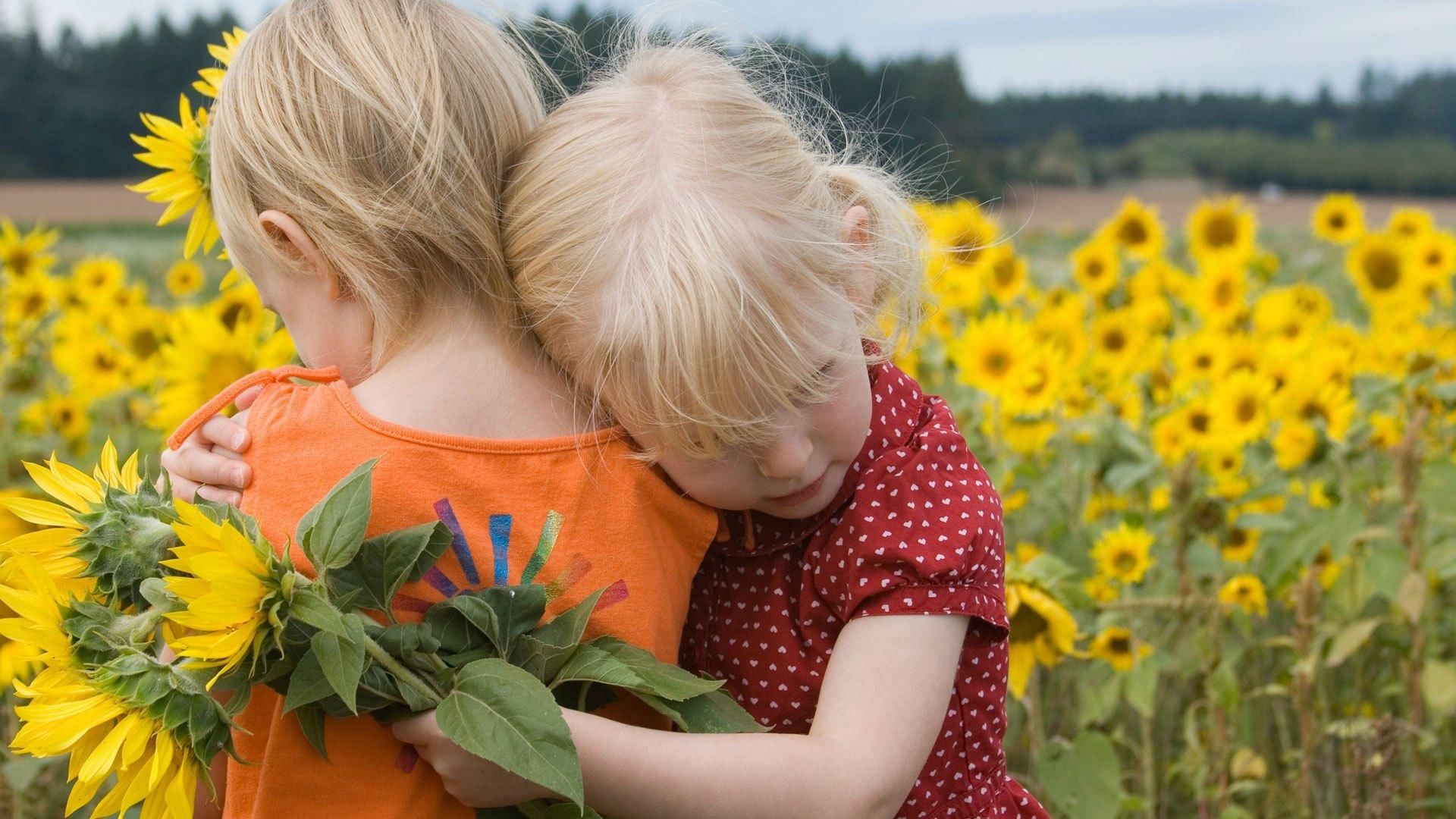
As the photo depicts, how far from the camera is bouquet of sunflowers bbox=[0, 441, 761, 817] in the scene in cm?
88

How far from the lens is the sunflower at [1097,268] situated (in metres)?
3.58

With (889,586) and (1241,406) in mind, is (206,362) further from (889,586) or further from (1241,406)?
(1241,406)

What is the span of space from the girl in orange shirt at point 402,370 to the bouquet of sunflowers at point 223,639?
0.19 ft

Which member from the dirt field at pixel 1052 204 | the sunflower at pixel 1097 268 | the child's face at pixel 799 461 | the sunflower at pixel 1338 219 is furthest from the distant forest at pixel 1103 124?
the child's face at pixel 799 461

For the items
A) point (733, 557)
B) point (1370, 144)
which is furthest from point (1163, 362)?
point (1370, 144)

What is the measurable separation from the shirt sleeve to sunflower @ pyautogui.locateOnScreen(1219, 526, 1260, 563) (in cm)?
117

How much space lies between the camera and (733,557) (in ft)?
4.13

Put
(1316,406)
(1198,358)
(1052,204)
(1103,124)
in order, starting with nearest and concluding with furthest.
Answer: (1316,406) < (1198,358) < (1052,204) < (1103,124)

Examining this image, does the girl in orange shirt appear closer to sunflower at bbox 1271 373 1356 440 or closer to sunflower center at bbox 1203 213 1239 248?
sunflower at bbox 1271 373 1356 440

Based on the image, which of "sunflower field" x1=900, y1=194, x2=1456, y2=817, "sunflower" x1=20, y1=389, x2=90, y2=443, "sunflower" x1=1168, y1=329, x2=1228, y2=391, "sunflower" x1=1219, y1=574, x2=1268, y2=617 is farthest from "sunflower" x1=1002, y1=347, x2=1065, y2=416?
"sunflower" x1=20, y1=389, x2=90, y2=443

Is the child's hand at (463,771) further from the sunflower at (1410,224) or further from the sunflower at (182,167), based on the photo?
the sunflower at (1410,224)

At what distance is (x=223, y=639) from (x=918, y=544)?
0.54m

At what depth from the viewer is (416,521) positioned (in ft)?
3.36

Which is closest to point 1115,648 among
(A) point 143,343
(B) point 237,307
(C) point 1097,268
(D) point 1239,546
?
(D) point 1239,546
